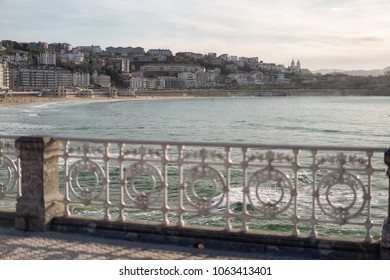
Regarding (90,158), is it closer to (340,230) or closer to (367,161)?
(367,161)

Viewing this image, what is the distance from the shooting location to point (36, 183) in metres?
6.80

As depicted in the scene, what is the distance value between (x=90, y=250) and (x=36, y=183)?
4.18 feet

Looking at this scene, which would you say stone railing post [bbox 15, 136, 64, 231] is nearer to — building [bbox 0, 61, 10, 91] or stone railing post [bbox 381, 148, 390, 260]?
stone railing post [bbox 381, 148, 390, 260]

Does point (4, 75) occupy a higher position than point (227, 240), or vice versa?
point (4, 75)

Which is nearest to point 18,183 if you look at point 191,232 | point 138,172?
point 138,172

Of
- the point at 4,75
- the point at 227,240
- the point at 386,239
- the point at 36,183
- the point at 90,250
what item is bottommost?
the point at 90,250

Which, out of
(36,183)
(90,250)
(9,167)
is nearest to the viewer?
(90,250)

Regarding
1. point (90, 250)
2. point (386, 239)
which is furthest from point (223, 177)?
point (386, 239)

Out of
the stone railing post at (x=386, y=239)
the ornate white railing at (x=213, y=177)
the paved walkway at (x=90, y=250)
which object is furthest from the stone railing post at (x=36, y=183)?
the stone railing post at (x=386, y=239)

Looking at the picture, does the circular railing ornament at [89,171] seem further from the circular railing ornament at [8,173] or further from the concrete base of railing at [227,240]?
the circular railing ornament at [8,173]

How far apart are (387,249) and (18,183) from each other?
14.4 ft

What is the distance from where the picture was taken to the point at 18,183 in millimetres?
6992

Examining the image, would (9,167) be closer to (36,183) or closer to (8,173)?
(8,173)

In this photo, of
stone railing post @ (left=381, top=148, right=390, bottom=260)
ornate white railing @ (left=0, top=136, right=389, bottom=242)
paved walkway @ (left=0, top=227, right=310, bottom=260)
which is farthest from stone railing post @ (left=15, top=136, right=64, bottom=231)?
stone railing post @ (left=381, top=148, right=390, bottom=260)
